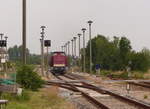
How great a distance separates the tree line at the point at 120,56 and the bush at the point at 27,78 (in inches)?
1394

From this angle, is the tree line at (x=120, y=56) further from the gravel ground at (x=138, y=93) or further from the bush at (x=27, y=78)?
the bush at (x=27, y=78)

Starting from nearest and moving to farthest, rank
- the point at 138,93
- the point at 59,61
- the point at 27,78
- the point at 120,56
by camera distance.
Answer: the point at 27,78 → the point at 138,93 → the point at 59,61 → the point at 120,56

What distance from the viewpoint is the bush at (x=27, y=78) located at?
101ft

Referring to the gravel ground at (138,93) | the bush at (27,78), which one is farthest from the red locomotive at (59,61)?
the bush at (27,78)

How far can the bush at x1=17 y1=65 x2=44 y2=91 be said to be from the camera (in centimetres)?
3075

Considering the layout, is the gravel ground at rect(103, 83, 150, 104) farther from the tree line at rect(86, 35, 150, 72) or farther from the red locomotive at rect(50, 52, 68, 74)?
the red locomotive at rect(50, 52, 68, 74)

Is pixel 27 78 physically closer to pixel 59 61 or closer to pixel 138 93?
pixel 138 93

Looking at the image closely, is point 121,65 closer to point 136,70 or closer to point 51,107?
point 136,70

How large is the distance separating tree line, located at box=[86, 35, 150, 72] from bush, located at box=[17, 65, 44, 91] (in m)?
35.4

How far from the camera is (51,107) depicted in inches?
824

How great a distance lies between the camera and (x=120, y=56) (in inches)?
3290

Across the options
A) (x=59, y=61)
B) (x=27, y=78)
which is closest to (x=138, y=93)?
(x=27, y=78)

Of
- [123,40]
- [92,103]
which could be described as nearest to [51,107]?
[92,103]

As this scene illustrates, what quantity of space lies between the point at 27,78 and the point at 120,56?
53703mm
